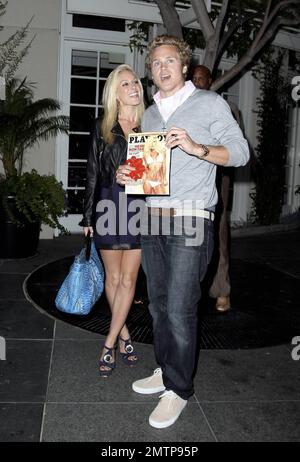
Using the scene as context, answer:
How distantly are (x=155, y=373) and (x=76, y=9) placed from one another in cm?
568

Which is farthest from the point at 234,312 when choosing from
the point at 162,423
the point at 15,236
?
the point at 15,236

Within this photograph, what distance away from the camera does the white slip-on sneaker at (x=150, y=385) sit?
3465 mm

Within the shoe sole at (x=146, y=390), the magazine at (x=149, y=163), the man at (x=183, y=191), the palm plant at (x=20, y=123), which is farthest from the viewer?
the palm plant at (x=20, y=123)

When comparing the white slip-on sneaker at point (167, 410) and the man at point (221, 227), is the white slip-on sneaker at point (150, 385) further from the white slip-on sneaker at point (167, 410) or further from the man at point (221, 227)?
the man at point (221, 227)

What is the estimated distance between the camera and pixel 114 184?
3555 mm

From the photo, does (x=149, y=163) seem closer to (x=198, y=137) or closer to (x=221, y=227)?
(x=198, y=137)

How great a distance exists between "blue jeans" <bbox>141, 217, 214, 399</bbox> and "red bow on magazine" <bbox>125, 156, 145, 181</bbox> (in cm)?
31

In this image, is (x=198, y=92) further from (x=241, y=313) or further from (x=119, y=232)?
(x=241, y=313)

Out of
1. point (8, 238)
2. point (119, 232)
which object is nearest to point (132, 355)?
point (119, 232)

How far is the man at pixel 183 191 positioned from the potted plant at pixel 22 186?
4.14 metres

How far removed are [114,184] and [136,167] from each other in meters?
0.67

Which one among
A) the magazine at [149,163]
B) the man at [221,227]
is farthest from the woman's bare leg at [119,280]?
the man at [221,227]

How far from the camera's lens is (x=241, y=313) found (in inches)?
206

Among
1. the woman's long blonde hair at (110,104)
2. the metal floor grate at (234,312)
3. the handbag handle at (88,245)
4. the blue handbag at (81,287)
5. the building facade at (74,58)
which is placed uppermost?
the building facade at (74,58)
